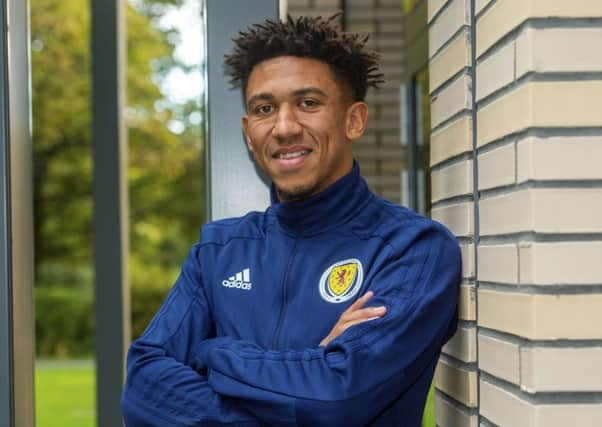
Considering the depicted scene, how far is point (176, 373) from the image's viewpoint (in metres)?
2.34

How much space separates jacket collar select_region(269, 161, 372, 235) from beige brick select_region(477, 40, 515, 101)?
1.37 ft

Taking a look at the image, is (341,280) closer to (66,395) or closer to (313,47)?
(313,47)

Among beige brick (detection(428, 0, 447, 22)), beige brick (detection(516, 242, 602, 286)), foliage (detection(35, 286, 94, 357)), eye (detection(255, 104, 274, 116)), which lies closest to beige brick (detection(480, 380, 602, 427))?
beige brick (detection(516, 242, 602, 286))

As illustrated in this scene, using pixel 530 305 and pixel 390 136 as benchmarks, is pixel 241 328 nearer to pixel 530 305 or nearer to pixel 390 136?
pixel 530 305

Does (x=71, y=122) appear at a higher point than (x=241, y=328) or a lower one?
higher

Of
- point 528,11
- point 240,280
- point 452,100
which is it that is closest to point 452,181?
point 452,100

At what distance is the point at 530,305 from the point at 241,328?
0.87 metres

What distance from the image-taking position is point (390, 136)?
6.86 metres

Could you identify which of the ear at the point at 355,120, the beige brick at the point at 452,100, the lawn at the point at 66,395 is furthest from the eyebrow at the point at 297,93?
the lawn at the point at 66,395

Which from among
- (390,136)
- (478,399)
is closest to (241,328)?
(478,399)

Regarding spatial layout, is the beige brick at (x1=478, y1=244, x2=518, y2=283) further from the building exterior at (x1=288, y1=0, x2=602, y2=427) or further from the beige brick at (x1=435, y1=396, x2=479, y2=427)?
the beige brick at (x1=435, y1=396, x2=479, y2=427)

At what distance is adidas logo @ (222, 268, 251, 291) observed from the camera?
96.9 inches

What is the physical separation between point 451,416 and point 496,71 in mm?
997

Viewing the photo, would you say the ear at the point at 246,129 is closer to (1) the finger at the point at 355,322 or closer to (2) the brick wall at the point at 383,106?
(1) the finger at the point at 355,322
